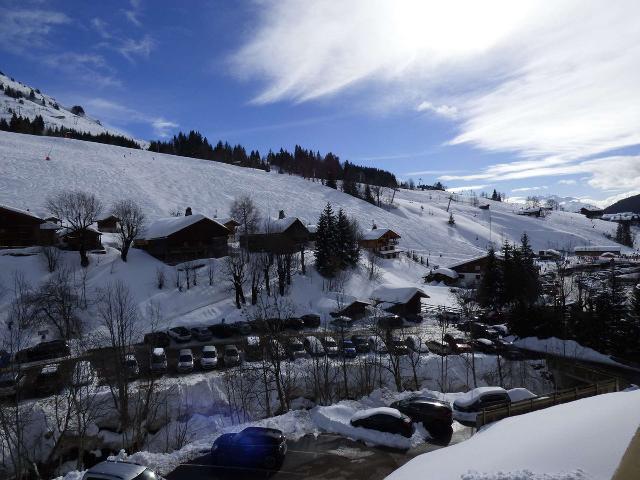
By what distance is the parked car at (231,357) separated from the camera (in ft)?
86.7

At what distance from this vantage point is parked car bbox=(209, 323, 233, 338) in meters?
32.5

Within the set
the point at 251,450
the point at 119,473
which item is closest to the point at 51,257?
the point at 251,450

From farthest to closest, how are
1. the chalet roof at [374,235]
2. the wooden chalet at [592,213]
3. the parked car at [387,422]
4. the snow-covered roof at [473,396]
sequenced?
1. the wooden chalet at [592,213]
2. the chalet roof at [374,235]
3. the snow-covered roof at [473,396]
4. the parked car at [387,422]

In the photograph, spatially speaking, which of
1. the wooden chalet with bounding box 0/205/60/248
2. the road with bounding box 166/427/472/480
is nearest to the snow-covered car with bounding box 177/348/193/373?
the road with bounding box 166/427/472/480

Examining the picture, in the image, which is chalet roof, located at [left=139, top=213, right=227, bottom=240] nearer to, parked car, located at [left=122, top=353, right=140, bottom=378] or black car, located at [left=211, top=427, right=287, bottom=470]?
parked car, located at [left=122, top=353, right=140, bottom=378]

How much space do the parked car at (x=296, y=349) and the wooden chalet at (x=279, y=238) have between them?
1493cm

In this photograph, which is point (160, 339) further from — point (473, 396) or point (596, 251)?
point (596, 251)

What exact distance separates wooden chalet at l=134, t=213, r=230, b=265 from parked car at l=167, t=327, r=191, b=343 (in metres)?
14.5

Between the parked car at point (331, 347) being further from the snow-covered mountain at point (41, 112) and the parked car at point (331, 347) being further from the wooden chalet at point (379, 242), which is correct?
the snow-covered mountain at point (41, 112)

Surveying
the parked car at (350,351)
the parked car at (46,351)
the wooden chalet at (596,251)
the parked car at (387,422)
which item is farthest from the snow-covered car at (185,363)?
the wooden chalet at (596,251)

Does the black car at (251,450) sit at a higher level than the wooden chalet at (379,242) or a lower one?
lower

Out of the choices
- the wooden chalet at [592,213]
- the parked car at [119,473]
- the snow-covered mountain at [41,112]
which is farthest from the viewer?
the wooden chalet at [592,213]

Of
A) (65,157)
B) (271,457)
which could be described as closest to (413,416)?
(271,457)

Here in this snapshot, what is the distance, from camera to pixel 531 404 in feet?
48.3
